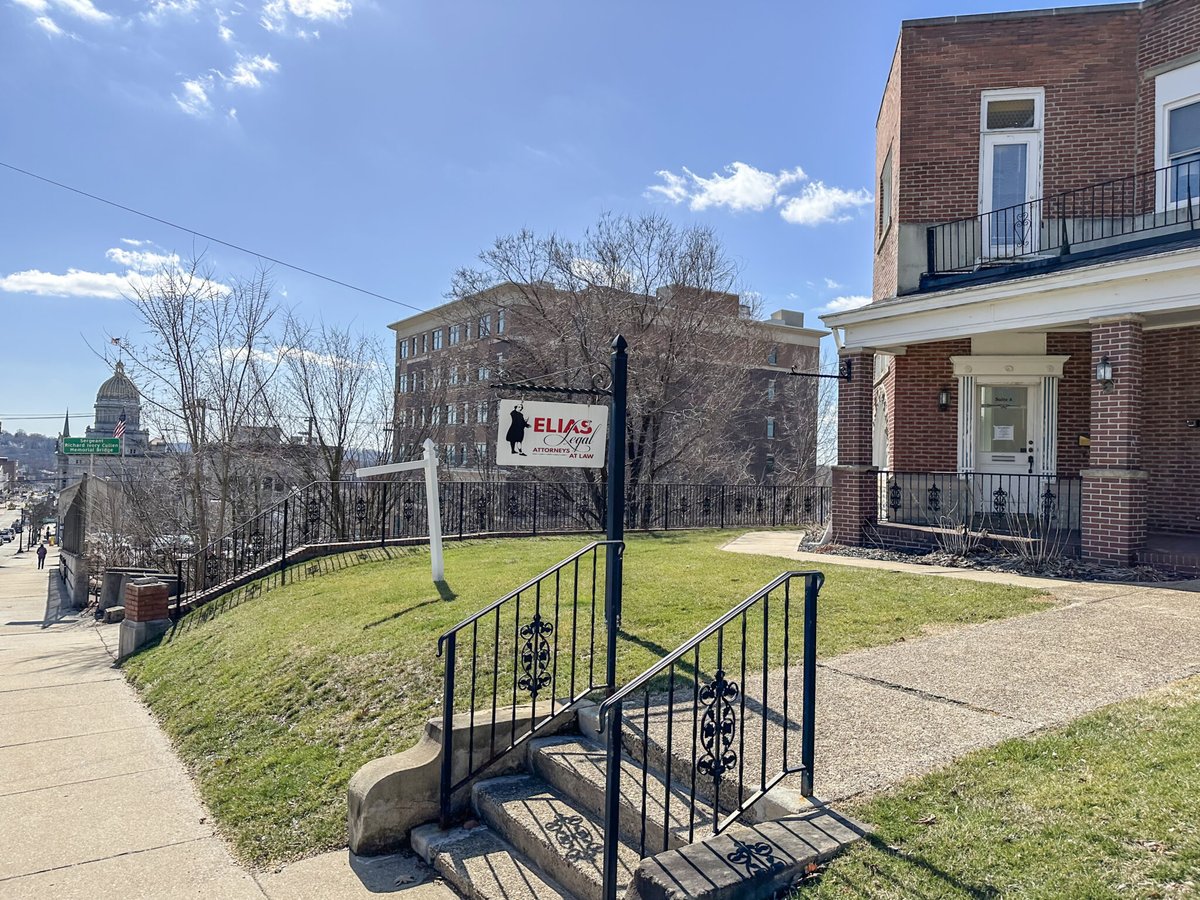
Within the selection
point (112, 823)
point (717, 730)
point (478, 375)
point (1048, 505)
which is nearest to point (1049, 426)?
point (1048, 505)

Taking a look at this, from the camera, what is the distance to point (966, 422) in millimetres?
12086

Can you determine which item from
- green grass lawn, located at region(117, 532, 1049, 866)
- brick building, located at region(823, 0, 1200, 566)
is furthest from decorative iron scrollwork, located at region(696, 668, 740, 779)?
brick building, located at region(823, 0, 1200, 566)

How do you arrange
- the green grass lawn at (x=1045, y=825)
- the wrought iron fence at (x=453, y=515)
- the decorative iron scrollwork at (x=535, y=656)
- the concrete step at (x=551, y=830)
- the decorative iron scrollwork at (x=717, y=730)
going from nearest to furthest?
1. the green grass lawn at (x=1045, y=825)
2. the decorative iron scrollwork at (x=717, y=730)
3. the concrete step at (x=551, y=830)
4. the decorative iron scrollwork at (x=535, y=656)
5. the wrought iron fence at (x=453, y=515)

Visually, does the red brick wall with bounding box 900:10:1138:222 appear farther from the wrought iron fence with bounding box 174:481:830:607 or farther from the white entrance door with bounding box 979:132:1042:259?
the wrought iron fence with bounding box 174:481:830:607

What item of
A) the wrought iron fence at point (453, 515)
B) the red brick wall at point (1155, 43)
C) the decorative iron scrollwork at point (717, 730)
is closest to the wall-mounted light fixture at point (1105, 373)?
the red brick wall at point (1155, 43)

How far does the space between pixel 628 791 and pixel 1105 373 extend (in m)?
8.00

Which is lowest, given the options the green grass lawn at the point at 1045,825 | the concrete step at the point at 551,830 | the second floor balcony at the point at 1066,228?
the concrete step at the point at 551,830

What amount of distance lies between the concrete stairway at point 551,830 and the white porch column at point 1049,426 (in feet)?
32.7

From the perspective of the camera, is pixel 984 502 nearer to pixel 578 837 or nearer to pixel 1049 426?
pixel 1049 426

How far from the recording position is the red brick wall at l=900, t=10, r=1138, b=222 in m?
11.4

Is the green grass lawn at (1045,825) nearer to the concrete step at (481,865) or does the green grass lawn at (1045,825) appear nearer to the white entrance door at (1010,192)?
the concrete step at (481,865)

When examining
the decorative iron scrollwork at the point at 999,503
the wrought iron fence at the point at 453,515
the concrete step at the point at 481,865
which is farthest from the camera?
the wrought iron fence at the point at 453,515

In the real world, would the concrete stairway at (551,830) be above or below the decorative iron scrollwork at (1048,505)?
below

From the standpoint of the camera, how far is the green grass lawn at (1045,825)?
8.58ft
